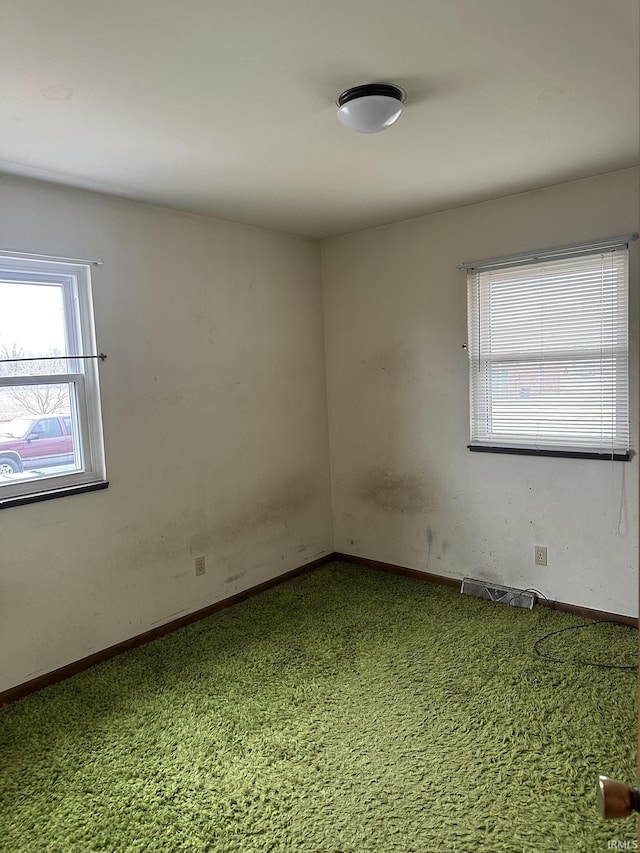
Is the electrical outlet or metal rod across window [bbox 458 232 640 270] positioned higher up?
metal rod across window [bbox 458 232 640 270]

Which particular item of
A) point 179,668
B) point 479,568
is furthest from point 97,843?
point 479,568

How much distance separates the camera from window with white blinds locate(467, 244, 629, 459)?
9.96 feet

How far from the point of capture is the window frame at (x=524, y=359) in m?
3.01

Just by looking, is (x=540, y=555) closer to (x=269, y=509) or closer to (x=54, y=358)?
(x=269, y=509)

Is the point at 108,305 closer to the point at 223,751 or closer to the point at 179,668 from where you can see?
the point at 179,668

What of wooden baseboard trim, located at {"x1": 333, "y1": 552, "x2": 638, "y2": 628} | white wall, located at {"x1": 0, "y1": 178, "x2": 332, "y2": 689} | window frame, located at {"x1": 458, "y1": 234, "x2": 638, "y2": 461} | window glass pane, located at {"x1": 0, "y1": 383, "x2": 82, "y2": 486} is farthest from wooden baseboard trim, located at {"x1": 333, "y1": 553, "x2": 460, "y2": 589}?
window glass pane, located at {"x1": 0, "y1": 383, "x2": 82, "y2": 486}

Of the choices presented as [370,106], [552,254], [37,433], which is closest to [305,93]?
[370,106]

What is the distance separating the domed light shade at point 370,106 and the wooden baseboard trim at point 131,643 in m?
2.73

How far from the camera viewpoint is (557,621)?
3211 mm

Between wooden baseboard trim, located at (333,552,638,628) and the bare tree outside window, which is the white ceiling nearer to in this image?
the bare tree outside window

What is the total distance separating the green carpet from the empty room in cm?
1

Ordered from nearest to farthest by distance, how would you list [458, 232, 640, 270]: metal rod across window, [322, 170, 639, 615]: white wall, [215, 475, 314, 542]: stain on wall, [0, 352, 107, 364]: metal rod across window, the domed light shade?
the domed light shade
[0, 352, 107, 364]: metal rod across window
[458, 232, 640, 270]: metal rod across window
[322, 170, 639, 615]: white wall
[215, 475, 314, 542]: stain on wall

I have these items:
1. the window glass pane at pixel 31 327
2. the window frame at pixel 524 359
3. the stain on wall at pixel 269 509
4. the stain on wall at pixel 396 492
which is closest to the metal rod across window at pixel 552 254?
the window frame at pixel 524 359

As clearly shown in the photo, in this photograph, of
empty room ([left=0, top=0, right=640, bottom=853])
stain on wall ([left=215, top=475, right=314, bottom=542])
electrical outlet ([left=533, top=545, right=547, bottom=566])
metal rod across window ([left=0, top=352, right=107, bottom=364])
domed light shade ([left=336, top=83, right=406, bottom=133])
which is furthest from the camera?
stain on wall ([left=215, top=475, right=314, bottom=542])
